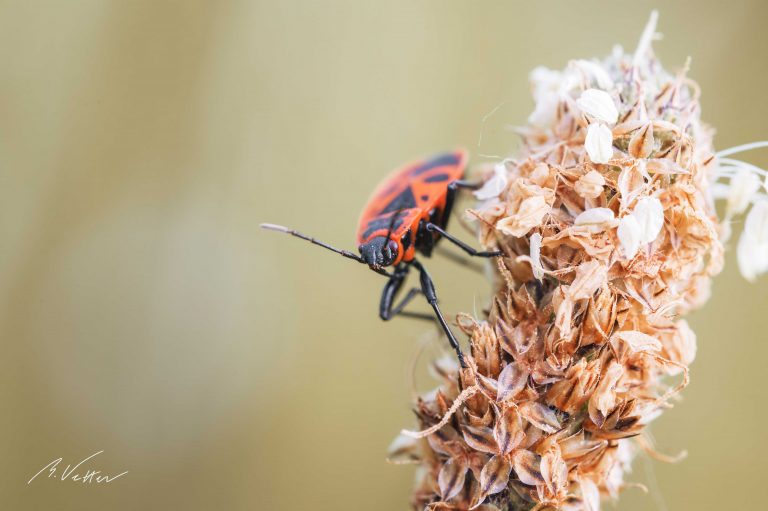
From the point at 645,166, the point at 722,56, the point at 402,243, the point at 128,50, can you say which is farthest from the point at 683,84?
the point at 128,50

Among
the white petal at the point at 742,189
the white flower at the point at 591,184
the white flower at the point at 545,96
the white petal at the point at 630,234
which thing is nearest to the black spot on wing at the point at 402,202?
the white flower at the point at 545,96

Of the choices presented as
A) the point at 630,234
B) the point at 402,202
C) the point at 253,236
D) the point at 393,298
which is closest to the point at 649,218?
the point at 630,234

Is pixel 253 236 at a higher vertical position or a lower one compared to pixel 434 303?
lower

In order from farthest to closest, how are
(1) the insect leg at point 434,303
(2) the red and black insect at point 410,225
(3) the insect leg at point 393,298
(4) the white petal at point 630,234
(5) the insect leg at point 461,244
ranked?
(3) the insect leg at point 393,298
(2) the red and black insect at point 410,225
(5) the insect leg at point 461,244
(1) the insect leg at point 434,303
(4) the white petal at point 630,234

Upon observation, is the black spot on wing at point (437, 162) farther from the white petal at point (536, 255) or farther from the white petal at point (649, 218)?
the white petal at point (649, 218)

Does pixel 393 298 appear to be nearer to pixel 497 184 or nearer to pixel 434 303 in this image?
pixel 434 303

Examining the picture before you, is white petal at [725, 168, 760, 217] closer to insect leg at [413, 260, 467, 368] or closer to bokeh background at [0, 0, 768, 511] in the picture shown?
insect leg at [413, 260, 467, 368]

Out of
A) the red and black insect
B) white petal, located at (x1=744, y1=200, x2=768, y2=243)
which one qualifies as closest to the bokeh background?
the red and black insect

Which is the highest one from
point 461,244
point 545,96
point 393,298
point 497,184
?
point 545,96
